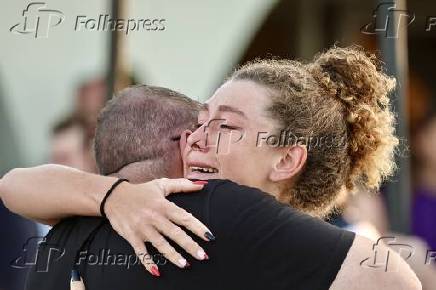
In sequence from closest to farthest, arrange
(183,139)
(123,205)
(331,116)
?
(123,205) → (183,139) → (331,116)

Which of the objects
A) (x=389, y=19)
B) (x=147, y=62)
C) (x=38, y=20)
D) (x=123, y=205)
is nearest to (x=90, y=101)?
(x=38, y=20)

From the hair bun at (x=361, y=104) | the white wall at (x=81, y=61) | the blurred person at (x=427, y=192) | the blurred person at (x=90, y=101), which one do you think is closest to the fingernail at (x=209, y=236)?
the hair bun at (x=361, y=104)

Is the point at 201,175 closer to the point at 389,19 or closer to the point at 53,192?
the point at 53,192

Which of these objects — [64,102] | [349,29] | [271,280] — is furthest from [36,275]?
[349,29]

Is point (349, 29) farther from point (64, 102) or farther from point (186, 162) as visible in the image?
point (186, 162)

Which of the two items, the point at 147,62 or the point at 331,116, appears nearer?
the point at 331,116

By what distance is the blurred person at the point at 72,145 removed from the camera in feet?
14.9

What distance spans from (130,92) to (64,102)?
2.88 m

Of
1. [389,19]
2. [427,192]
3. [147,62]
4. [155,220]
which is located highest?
[147,62]

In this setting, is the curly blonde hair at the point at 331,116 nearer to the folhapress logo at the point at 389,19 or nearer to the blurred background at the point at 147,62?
the folhapress logo at the point at 389,19

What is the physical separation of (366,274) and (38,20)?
3.10 metres

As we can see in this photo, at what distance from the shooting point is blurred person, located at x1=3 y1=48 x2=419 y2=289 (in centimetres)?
238

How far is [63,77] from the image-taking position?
5.43 meters

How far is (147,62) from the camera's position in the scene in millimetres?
5355
